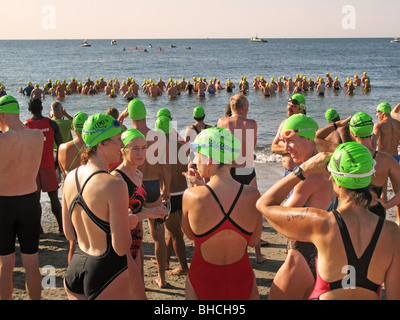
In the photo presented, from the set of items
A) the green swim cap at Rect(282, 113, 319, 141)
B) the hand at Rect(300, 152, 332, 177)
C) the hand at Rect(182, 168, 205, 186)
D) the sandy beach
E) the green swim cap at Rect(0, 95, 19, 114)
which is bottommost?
the sandy beach

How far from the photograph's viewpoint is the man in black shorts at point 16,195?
3.92 m

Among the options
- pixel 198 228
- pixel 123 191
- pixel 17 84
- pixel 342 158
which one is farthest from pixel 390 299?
pixel 17 84

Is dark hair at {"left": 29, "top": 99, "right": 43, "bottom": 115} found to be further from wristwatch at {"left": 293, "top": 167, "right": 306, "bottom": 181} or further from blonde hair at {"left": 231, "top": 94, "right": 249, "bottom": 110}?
wristwatch at {"left": 293, "top": 167, "right": 306, "bottom": 181}

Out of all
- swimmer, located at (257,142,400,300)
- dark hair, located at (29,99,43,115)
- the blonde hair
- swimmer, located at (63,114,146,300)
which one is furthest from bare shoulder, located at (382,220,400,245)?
dark hair, located at (29,99,43,115)

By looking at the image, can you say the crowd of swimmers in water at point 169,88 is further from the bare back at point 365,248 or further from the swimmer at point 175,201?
the bare back at point 365,248

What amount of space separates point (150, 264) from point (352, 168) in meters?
4.15

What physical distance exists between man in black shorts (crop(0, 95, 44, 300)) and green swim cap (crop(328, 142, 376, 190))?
3.06 m

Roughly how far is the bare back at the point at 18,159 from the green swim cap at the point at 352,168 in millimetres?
3033

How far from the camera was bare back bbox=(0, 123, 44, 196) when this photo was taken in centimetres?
390

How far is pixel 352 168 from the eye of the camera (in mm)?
2137

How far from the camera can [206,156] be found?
112 inches

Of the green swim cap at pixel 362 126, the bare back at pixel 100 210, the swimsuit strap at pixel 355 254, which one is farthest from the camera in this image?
the green swim cap at pixel 362 126

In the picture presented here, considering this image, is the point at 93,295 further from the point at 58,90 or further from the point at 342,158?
the point at 58,90

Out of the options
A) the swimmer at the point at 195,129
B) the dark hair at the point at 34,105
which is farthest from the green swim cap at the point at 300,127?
the dark hair at the point at 34,105
